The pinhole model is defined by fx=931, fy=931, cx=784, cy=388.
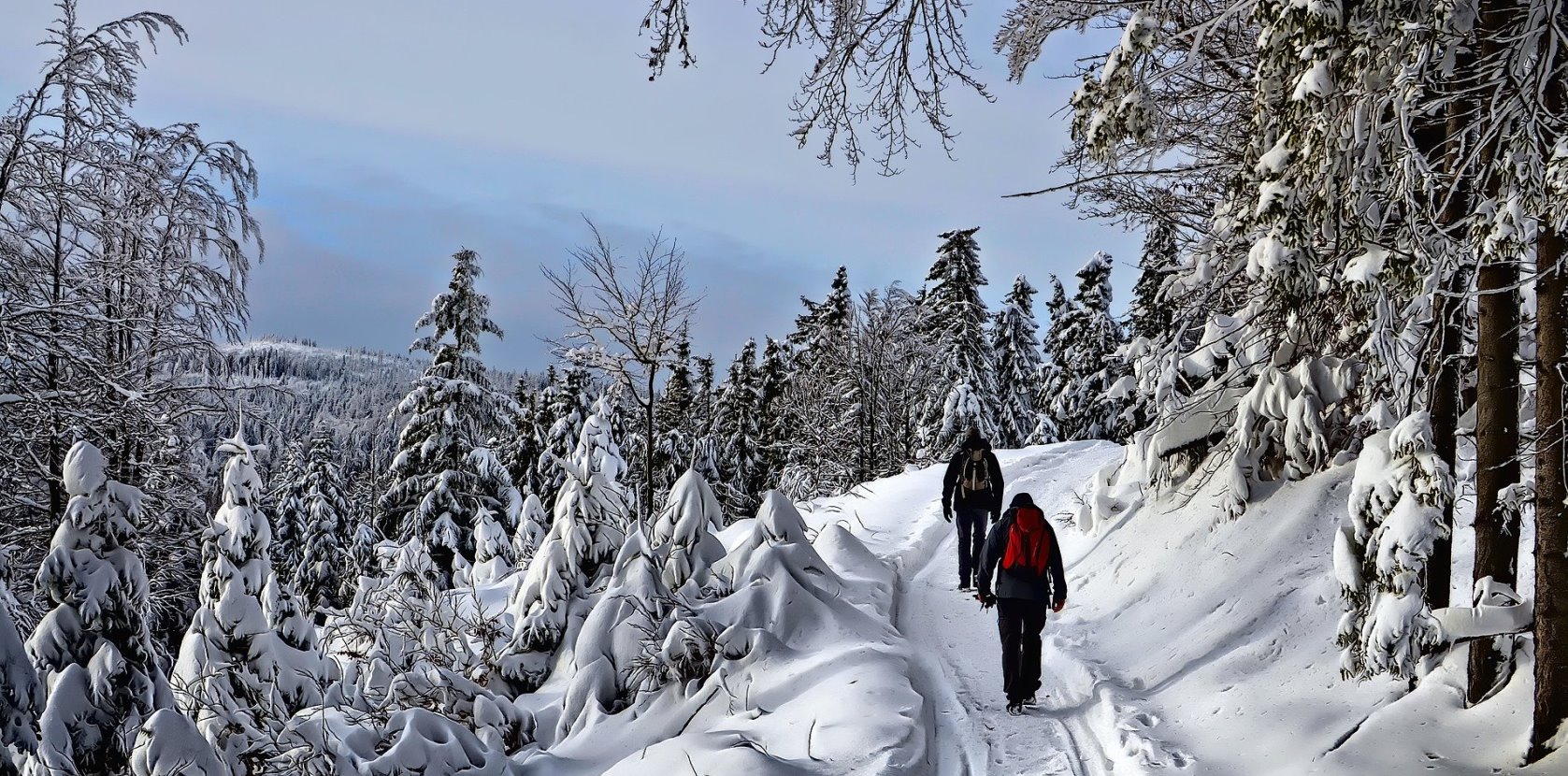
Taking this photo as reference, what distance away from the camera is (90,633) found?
6668 mm

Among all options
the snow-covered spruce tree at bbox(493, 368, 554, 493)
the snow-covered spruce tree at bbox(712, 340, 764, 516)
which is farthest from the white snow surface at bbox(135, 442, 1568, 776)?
the snow-covered spruce tree at bbox(493, 368, 554, 493)

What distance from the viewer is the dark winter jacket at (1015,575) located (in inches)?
295

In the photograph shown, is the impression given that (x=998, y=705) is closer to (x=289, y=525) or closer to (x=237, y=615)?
(x=237, y=615)

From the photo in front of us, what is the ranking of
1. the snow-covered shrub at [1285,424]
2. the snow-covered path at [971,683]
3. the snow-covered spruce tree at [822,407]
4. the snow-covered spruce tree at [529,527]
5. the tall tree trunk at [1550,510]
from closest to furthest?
1. the tall tree trunk at [1550,510]
2. the snow-covered path at [971,683]
3. the snow-covered shrub at [1285,424]
4. the snow-covered spruce tree at [529,527]
5. the snow-covered spruce tree at [822,407]

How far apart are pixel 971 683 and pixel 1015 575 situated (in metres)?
1.19

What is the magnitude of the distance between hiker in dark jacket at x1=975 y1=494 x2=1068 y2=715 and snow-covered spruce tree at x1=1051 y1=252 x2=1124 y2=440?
98.6ft

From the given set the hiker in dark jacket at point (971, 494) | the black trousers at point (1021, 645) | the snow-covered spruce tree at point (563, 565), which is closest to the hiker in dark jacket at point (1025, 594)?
the black trousers at point (1021, 645)

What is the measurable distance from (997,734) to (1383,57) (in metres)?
4.99

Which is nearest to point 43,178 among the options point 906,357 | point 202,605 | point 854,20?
point 202,605

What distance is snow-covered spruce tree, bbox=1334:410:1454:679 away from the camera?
201 inches

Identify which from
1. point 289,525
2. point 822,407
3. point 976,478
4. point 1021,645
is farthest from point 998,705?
A: point 289,525

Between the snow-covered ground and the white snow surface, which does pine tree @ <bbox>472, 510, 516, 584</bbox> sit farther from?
the snow-covered ground

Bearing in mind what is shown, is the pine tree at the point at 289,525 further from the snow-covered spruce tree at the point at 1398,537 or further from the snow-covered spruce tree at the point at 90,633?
the snow-covered spruce tree at the point at 1398,537

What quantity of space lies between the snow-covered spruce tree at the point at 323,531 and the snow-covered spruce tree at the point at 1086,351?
27989 mm
